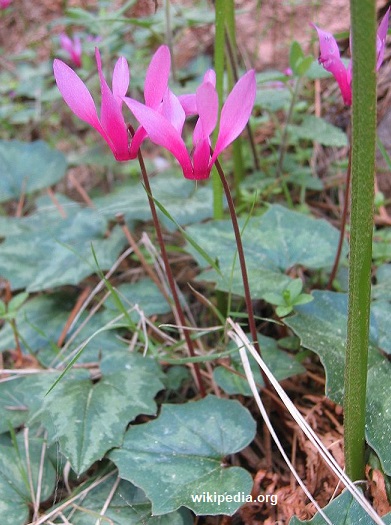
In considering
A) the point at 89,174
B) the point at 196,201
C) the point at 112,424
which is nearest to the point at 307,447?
the point at 112,424

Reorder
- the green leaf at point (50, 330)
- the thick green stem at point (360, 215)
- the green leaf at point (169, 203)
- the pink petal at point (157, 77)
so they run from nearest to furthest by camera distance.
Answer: the thick green stem at point (360, 215) → the pink petal at point (157, 77) → the green leaf at point (50, 330) → the green leaf at point (169, 203)

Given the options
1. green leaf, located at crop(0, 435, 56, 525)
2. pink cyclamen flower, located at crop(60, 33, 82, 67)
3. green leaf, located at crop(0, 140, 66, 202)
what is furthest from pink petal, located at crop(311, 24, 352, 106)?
pink cyclamen flower, located at crop(60, 33, 82, 67)

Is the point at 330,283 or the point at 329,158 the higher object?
the point at 329,158

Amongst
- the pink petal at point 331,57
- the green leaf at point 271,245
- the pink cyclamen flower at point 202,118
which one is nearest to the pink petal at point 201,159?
the pink cyclamen flower at point 202,118

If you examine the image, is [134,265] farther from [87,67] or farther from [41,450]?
[87,67]

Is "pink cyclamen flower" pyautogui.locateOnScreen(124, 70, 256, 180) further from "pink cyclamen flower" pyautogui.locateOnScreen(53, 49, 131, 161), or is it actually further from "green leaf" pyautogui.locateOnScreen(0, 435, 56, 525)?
"green leaf" pyautogui.locateOnScreen(0, 435, 56, 525)

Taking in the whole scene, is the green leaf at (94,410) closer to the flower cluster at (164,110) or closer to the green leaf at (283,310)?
the green leaf at (283,310)
